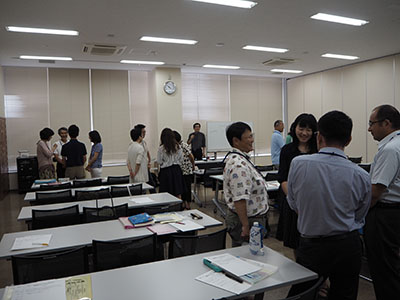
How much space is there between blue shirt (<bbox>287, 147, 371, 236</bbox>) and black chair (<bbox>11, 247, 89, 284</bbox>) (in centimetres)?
149

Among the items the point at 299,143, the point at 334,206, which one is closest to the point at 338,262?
the point at 334,206

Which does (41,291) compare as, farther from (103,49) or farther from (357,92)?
(357,92)

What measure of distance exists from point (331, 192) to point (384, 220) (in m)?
0.95

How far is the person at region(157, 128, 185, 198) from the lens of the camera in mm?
5328

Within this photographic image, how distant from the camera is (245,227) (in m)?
2.24

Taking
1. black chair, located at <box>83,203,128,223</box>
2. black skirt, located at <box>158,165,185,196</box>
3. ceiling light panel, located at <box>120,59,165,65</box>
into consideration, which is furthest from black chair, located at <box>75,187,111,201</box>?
ceiling light panel, located at <box>120,59,165,65</box>

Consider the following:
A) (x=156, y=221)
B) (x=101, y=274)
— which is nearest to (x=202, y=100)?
(x=156, y=221)

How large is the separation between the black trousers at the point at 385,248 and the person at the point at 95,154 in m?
4.64

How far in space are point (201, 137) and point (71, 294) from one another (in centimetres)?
795

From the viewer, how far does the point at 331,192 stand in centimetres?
169

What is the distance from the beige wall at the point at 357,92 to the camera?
8.28 meters

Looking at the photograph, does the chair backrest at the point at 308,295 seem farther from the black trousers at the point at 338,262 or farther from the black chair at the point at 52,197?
the black chair at the point at 52,197

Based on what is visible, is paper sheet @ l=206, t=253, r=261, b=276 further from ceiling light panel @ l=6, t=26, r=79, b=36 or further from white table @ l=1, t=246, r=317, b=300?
ceiling light panel @ l=6, t=26, r=79, b=36

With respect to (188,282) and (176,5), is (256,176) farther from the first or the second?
(176,5)
